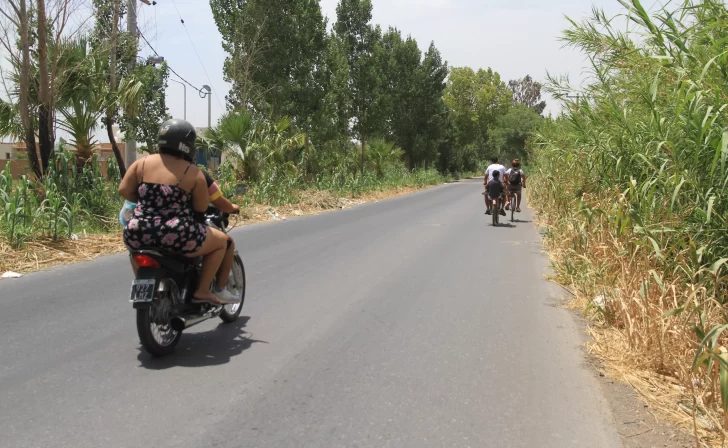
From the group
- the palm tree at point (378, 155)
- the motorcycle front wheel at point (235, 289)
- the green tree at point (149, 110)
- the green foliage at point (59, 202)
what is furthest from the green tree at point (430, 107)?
the motorcycle front wheel at point (235, 289)

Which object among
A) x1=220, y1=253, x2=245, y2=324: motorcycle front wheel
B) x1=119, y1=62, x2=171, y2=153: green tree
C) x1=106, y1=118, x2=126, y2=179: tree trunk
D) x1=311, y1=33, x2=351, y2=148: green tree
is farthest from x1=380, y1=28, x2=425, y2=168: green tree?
x1=220, y1=253, x2=245, y2=324: motorcycle front wheel

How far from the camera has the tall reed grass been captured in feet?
15.4

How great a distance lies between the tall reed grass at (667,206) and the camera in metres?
4.69

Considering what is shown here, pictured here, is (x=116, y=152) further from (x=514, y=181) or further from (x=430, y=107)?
(x=430, y=107)

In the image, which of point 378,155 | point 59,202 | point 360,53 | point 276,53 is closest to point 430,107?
point 378,155

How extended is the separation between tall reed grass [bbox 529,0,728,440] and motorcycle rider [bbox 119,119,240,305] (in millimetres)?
3564

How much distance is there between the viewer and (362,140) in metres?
37.8

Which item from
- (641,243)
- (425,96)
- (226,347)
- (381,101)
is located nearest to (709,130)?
(641,243)

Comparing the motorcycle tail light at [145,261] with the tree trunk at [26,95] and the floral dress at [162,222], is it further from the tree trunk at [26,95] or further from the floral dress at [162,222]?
the tree trunk at [26,95]

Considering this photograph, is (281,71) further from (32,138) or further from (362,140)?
(32,138)

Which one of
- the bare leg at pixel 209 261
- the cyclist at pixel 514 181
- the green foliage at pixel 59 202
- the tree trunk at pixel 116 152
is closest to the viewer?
the bare leg at pixel 209 261

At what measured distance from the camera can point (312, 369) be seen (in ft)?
16.2

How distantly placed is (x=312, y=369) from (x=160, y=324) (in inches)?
48.7

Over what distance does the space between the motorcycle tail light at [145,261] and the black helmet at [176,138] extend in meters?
0.84
